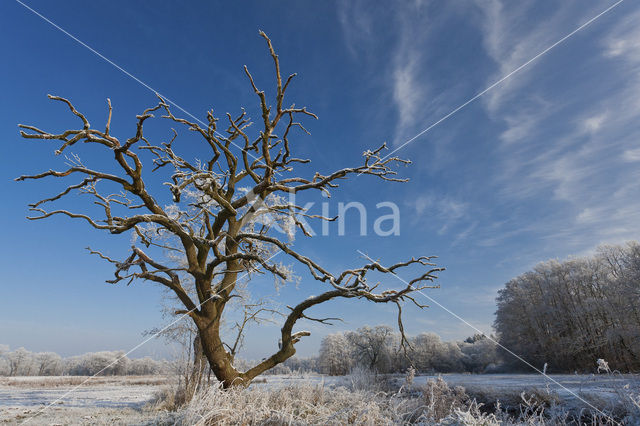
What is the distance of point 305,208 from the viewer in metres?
6.48

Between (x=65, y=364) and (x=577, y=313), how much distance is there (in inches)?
3332

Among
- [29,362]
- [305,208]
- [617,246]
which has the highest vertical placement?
[617,246]

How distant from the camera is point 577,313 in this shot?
101 feet

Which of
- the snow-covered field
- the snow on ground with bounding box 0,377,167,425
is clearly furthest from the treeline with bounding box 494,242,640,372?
the snow on ground with bounding box 0,377,167,425

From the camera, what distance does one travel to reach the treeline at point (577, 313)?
84.4 feet

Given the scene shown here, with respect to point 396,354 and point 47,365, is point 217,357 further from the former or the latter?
point 47,365

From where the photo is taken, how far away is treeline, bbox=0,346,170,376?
190ft

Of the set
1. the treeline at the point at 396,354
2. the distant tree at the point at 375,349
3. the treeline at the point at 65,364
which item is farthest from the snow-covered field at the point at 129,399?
the treeline at the point at 65,364

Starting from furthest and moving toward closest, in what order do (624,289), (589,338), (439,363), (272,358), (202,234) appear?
(439,363) → (589,338) → (624,289) → (202,234) → (272,358)

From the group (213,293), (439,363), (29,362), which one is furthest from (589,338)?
(29,362)

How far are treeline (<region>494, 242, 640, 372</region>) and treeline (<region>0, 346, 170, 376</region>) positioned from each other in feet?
187

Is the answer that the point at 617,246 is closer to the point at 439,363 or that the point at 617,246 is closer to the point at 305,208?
the point at 439,363

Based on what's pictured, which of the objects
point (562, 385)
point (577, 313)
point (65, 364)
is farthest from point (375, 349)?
point (65, 364)

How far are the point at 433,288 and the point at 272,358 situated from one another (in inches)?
132
